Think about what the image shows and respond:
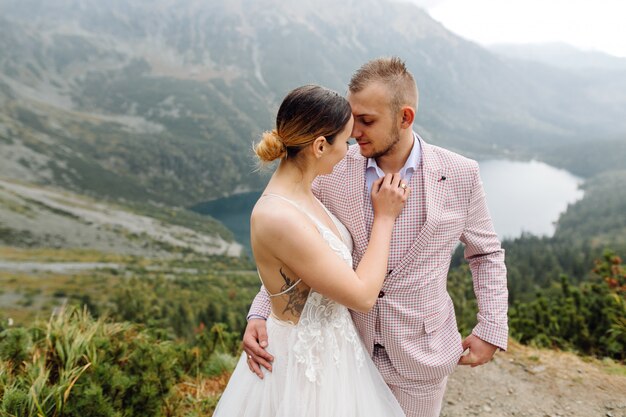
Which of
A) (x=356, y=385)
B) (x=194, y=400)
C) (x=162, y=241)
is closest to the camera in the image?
(x=356, y=385)

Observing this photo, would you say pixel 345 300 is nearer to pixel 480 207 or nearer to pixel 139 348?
pixel 480 207

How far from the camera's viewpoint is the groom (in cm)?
223

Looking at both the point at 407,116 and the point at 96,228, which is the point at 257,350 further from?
the point at 96,228

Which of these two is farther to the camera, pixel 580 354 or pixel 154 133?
pixel 154 133

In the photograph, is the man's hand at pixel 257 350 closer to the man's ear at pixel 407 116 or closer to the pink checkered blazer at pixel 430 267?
the pink checkered blazer at pixel 430 267

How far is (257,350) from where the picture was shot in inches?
84.0

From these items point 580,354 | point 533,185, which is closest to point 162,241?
point 580,354

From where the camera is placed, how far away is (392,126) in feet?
7.54

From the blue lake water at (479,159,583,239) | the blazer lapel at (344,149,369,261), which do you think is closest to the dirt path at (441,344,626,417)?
the blazer lapel at (344,149,369,261)

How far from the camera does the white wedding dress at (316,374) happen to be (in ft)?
6.64

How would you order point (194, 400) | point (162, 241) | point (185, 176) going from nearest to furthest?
point (194, 400), point (162, 241), point (185, 176)

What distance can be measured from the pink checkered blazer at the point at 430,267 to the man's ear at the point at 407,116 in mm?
161

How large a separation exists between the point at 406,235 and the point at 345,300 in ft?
1.86

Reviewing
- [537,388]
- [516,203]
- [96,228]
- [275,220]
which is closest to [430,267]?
[275,220]
